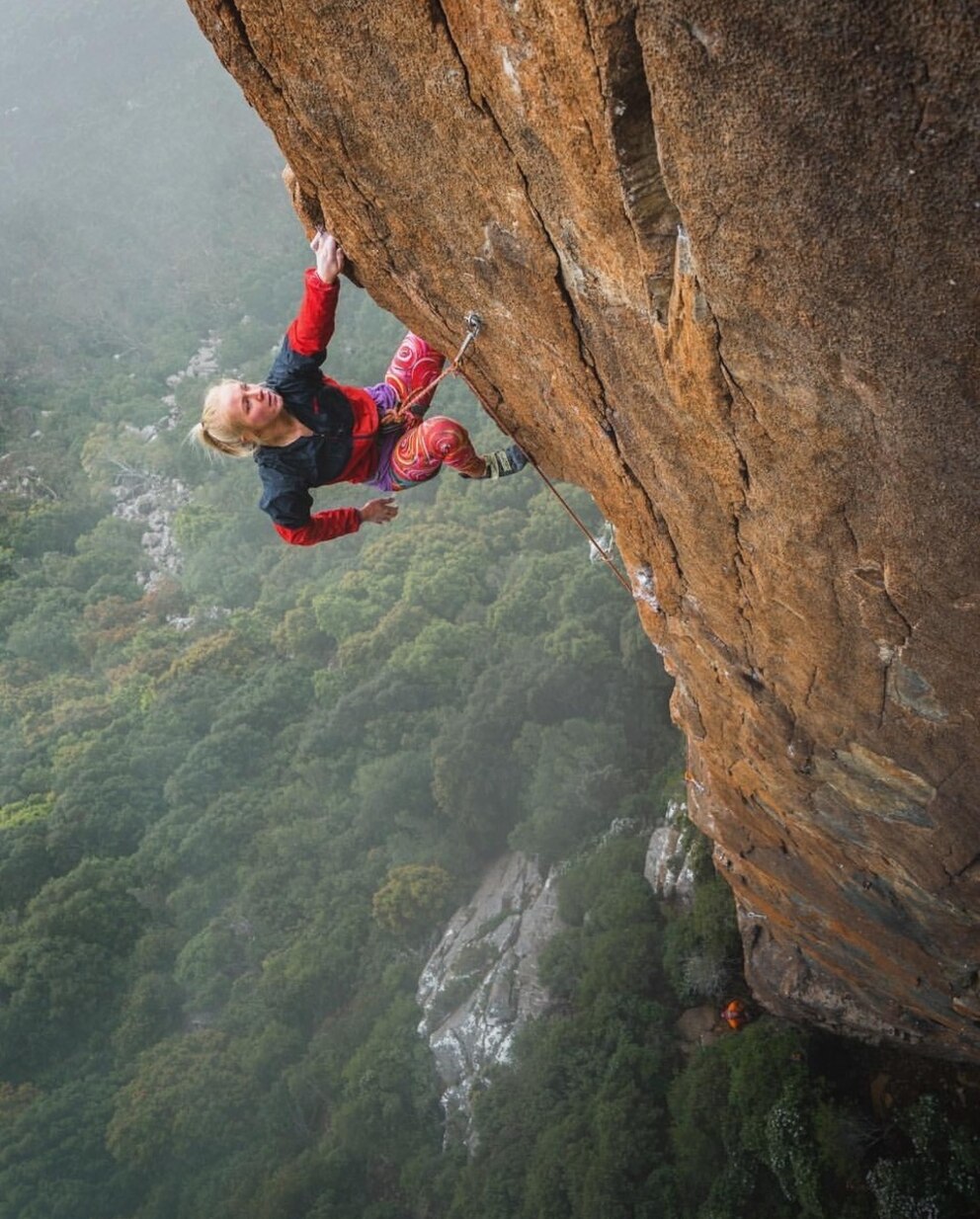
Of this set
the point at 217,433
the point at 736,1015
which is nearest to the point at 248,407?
the point at 217,433

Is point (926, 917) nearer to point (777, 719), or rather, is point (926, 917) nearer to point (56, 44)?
point (777, 719)

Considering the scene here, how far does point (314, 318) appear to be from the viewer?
3.91m

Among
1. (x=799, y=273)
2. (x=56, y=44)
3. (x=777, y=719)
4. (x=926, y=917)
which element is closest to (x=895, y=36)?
(x=799, y=273)

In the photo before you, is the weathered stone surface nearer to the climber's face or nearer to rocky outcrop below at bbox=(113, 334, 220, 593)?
the climber's face

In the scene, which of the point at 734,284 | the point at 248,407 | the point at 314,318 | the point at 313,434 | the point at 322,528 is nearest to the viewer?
the point at 734,284

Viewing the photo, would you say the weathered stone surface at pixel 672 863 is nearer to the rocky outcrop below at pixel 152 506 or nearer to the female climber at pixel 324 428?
the female climber at pixel 324 428

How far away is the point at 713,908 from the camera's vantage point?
13.9 meters

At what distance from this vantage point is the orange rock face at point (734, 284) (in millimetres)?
1986

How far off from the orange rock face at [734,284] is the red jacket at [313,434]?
0.32 metres

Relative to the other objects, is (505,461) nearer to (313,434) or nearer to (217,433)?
(313,434)

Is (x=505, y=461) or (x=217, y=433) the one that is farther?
(x=505, y=461)

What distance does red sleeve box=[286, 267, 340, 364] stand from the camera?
3867mm

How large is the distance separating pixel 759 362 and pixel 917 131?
86 cm

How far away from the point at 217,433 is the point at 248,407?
0.22 metres
